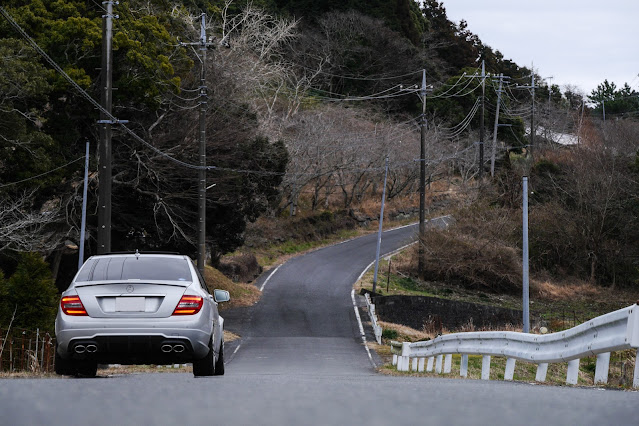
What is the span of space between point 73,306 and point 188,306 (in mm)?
1346

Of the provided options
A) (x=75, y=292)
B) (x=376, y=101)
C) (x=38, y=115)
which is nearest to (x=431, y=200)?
(x=376, y=101)

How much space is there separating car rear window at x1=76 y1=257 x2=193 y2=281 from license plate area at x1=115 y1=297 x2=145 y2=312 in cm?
37

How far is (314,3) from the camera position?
89438 mm

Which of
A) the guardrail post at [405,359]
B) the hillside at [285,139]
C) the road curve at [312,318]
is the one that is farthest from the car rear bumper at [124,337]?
the hillside at [285,139]

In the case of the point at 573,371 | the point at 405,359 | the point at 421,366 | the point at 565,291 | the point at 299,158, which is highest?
the point at 573,371

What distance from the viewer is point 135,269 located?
36.7 ft

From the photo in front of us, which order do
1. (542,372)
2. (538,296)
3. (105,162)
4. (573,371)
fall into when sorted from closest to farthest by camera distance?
1. (573,371)
2. (542,372)
3. (105,162)
4. (538,296)

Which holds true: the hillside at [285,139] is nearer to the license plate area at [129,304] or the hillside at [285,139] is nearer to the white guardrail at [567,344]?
the white guardrail at [567,344]

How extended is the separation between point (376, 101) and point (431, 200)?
10.5m

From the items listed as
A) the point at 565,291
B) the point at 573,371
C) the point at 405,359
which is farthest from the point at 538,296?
the point at 573,371

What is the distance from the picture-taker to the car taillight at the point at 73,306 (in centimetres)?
1068

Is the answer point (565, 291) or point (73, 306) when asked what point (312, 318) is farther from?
point (73, 306)

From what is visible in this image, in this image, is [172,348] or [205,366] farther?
[205,366]

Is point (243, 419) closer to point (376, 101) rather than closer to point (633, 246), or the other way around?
point (633, 246)
